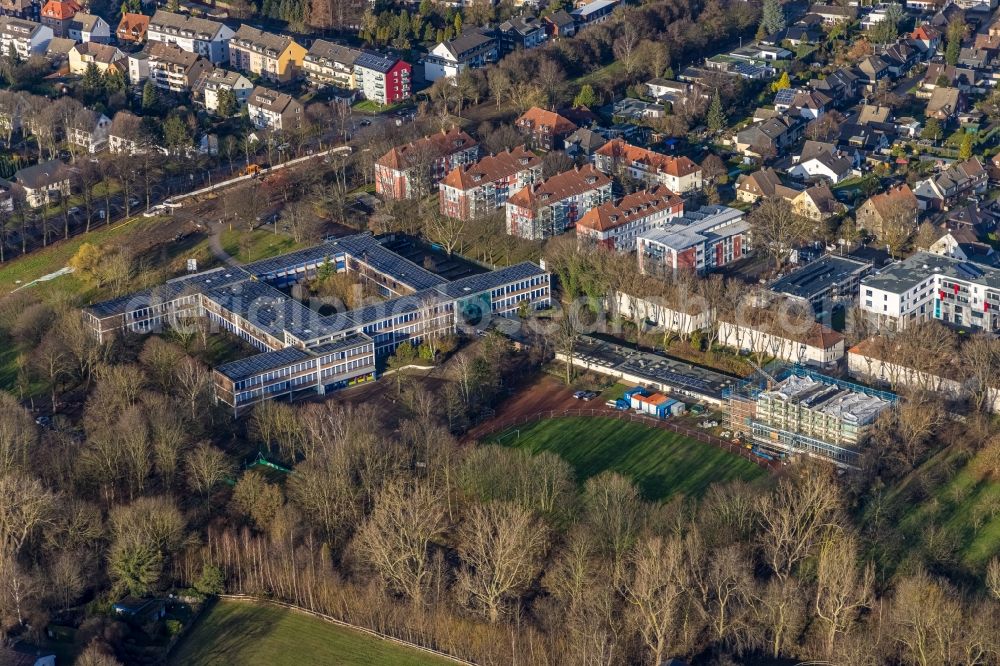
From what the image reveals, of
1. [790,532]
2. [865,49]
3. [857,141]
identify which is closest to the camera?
[790,532]

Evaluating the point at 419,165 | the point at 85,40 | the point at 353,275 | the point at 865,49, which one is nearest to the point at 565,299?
the point at 353,275

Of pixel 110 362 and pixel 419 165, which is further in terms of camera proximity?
pixel 419 165

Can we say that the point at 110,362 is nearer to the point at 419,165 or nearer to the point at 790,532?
the point at 419,165

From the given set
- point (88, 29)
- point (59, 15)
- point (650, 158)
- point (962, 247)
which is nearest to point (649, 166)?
point (650, 158)

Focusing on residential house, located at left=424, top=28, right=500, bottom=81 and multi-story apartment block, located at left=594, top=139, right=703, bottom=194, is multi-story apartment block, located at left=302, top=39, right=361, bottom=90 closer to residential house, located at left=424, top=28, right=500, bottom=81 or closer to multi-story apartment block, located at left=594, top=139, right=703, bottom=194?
residential house, located at left=424, top=28, right=500, bottom=81

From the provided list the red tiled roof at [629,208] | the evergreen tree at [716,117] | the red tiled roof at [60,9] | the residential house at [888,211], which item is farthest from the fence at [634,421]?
the red tiled roof at [60,9]

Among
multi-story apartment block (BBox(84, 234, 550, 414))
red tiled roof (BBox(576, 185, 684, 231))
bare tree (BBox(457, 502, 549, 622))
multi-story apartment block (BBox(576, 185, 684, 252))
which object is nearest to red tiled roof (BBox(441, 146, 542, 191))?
red tiled roof (BBox(576, 185, 684, 231))

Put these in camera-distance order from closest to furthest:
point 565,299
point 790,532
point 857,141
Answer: point 790,532, point 565,299, point 857,141
